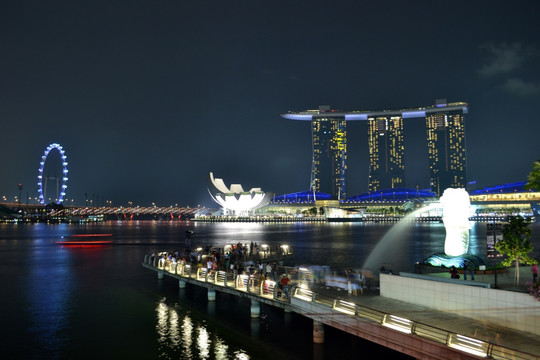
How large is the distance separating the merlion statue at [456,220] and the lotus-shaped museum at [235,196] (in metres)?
153

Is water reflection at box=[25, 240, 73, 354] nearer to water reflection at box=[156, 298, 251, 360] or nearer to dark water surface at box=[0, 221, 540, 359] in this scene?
dark water surface at box=[0, 221, 540, 359]

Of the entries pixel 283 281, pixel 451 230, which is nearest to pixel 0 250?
pixel 283 281

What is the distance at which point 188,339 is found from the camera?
1834cm

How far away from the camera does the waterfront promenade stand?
11.1 m

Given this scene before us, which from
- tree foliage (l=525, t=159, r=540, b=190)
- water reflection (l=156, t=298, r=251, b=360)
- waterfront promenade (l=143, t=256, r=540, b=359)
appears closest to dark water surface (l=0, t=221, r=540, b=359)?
water reflection (l=156, t=298, r=251, b=360)

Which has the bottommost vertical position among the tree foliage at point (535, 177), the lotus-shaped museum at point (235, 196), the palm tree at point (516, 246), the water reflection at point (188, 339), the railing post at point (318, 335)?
the water reflection at point (188, 339)

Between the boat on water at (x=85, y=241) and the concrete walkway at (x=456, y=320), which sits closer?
the concrete walkway at (x=456, y=320)

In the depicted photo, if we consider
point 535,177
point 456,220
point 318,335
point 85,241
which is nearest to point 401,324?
point 318,335

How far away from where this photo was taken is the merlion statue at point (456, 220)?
75.7ft

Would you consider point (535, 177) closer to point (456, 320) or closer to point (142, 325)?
point (456, 320)

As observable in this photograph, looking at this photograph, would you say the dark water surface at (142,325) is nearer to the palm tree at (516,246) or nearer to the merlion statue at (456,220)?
the palm tree at (516,246)

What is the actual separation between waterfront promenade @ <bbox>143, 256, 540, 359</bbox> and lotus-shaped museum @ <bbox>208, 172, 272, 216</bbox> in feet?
511

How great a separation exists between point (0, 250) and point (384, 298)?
55.2 meters

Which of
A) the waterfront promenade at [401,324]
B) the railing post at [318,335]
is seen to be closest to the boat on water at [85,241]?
the waterfront promenade at [401,324]
